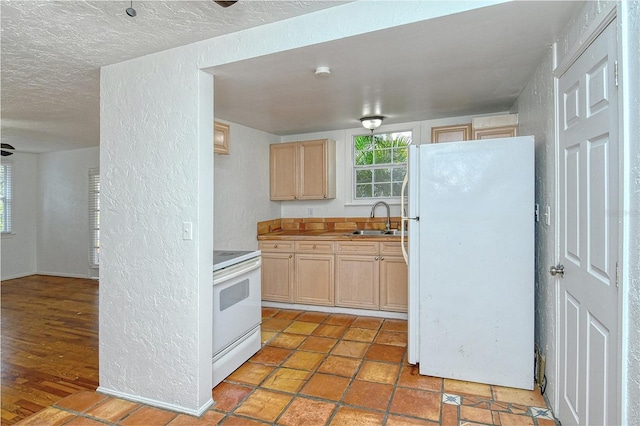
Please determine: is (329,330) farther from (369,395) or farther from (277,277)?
(369,395)

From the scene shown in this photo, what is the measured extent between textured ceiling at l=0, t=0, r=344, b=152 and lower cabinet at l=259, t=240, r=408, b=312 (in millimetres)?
2436

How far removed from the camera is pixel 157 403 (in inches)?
86.0

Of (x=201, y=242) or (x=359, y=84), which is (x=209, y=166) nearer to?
(x=201, y=242)

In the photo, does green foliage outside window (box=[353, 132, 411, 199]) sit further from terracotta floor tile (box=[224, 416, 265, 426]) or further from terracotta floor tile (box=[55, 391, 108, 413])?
terracotta floor tile (box=[55, 391, 108, 413])

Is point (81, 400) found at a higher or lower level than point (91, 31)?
lower

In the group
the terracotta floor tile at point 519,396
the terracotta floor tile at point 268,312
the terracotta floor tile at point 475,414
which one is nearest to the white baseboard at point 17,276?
the terracotta floor tile at point 268,312

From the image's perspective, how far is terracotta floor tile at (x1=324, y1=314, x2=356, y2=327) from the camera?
3584mm

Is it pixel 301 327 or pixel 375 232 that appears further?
pixel 375 232

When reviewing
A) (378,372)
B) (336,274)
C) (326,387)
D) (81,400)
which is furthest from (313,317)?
(81,400)

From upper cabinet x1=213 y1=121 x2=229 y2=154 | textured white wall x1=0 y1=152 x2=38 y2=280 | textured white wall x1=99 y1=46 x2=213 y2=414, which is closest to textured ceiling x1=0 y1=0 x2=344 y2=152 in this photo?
textured white wall x1=99 y1=46 x2=213 y2=414

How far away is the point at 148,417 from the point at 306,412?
935 millimetres

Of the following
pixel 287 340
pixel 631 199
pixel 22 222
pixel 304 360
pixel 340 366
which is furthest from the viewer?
pixel 22 222

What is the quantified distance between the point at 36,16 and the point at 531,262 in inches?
121

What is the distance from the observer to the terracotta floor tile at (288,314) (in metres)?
3.80
